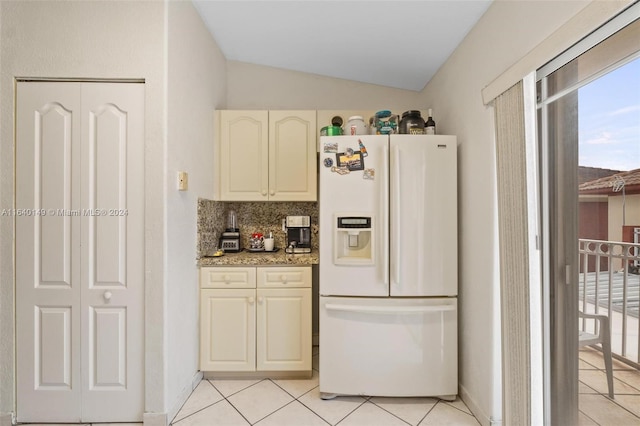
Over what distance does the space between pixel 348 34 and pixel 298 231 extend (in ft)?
5.25

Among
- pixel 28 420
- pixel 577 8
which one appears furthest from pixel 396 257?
pixel 28 420

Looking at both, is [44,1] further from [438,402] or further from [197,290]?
[438,402]

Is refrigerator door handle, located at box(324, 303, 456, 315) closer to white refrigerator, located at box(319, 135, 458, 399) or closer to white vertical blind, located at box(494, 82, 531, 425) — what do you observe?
white refrigerator, located at box(319, 135, 458, 399)

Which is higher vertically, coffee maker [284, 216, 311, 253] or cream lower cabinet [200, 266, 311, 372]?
coffee maker [284, 216, 311, 253]

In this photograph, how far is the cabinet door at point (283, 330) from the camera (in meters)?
2.10

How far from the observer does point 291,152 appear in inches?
95.5

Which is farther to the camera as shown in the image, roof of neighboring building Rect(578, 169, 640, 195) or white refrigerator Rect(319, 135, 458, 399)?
white refrigerator Rect(319, 135, 458, 399)

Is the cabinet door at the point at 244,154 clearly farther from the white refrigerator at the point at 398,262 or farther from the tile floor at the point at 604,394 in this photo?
the tile floor at the point at 604,394

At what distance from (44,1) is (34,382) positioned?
87.6 inches

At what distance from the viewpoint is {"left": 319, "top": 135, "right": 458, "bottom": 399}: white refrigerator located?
184 cm

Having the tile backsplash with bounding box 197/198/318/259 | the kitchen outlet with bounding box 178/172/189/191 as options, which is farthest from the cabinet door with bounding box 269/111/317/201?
the kitchen outlet with bounding box 178/172/189/191

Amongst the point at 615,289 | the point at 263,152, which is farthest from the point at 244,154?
the point at 615,289

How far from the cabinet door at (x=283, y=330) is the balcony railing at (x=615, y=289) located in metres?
1.60

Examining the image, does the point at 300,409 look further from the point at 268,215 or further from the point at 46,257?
the point at 46,257
